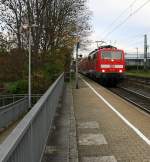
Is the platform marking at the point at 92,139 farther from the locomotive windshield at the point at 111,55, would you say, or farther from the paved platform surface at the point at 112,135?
the locomotive windshield at the point at 111,55

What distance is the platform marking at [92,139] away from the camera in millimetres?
9861

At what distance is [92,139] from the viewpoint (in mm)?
10336

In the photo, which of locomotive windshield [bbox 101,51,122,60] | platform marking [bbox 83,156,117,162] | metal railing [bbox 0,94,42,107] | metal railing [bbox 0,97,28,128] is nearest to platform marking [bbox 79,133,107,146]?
platform marking [bbox 83,156,117,162]

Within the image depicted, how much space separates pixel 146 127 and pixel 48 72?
71.3 feet

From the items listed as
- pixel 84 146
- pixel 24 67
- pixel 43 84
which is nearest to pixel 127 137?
pixel 84 146

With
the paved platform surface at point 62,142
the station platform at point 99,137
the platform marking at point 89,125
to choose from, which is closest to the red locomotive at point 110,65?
the station platform at point 99,137

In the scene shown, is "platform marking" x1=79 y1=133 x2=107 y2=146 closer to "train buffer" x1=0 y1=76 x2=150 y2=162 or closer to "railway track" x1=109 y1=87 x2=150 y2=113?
"train buffer" x1=0 y1=76 x2=150 y2=162

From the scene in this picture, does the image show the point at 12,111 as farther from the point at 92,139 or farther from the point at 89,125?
the point at 92,139

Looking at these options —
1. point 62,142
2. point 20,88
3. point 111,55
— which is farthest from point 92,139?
point 111,55

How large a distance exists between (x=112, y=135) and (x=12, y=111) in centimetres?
1435

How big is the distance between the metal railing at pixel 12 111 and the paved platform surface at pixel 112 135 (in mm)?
6513

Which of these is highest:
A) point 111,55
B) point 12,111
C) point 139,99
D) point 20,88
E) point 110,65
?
point 111,55

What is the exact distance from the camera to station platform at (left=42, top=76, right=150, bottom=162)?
834cm

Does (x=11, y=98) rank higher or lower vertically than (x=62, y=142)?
lower
